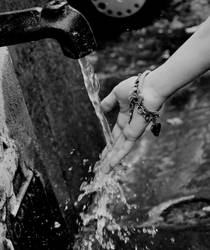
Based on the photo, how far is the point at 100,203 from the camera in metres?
2.94

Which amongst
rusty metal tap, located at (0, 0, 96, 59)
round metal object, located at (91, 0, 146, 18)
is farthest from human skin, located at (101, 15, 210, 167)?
round metal object, located at (91, 0, 146, 18)

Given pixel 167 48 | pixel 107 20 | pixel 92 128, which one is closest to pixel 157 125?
pixel 92 128

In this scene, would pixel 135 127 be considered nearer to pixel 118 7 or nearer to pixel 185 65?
pixel 185 65

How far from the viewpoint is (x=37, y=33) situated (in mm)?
1472

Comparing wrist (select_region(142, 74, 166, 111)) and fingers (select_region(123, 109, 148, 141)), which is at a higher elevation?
wrist (select_region(142, 74, 166, 111))

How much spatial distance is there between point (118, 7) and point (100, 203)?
266 centimetres

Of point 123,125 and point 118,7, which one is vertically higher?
point 123,125

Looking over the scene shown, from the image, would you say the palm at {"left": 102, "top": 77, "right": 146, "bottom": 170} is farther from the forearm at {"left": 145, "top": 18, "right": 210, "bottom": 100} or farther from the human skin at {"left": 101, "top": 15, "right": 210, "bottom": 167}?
the forearm at {"left": 145, "top": 18, "right": 210, "bottom": 100}

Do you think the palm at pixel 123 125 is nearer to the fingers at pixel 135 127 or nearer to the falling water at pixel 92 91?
the fingers at pixel 135 127

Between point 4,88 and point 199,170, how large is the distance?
56.0 inches

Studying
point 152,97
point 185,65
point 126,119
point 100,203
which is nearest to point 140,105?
point 152,97

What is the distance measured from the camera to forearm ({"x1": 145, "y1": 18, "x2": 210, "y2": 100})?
2.16 m

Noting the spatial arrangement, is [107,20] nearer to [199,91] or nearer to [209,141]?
[199,91]

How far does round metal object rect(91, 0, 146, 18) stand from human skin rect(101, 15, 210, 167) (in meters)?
2.62
